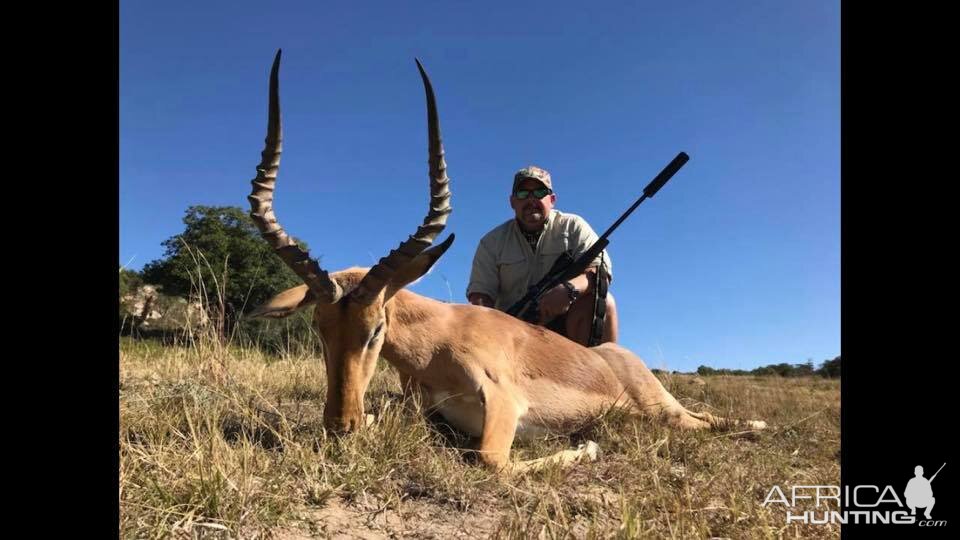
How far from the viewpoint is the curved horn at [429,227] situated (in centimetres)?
364

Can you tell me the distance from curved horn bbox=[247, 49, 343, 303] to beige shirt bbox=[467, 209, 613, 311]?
424 centimetres

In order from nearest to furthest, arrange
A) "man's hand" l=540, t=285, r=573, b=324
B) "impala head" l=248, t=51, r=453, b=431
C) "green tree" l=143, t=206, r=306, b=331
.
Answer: "impala head" l=248, t=51, r=453, b=431 < "man's hand" l=540, t=285, r=573, b=324 < "green tree" l=143, t=206, r=306, b=331

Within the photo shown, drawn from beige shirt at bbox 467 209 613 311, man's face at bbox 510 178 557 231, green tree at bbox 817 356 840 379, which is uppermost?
man's face at bbox 510 178 557 231

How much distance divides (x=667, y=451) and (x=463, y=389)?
1.48 metres

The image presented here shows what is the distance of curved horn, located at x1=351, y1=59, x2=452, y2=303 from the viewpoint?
364cm

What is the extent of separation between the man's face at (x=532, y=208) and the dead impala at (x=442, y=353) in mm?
2486

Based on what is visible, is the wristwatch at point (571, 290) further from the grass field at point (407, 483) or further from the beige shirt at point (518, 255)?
the grass field at point (407, 483)

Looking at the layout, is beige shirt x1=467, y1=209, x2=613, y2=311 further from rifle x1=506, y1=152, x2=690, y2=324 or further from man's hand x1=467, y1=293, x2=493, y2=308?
rifle x1=506, y1=152, x2=690, y2=324

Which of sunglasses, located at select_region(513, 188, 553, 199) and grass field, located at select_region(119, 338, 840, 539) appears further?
sunglasses, located at select_region(513, 188, 553, 199)

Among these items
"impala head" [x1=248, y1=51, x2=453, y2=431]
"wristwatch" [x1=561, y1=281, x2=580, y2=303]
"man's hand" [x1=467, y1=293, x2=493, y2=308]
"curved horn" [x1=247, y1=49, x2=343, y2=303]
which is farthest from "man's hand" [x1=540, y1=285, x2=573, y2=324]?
"curved horn" [x1=247, y1=49, x2=343, y2=303]

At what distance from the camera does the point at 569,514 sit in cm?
241
